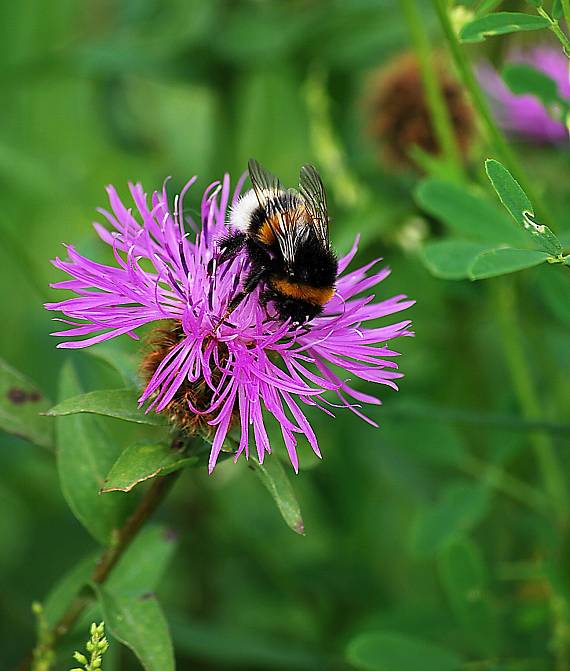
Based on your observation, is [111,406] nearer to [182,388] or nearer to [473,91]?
[182,388]

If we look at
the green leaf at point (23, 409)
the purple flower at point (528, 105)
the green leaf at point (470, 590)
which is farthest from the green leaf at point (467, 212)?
the purple flower at point (528, 105)

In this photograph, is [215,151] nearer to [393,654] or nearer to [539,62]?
[539,62]

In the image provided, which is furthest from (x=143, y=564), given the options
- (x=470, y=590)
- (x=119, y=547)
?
(x=470, y=590)

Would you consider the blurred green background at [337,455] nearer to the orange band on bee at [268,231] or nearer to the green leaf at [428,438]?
the green leaf at [428,438]

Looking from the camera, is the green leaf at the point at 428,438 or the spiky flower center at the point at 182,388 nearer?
the spiky flower center at the point at 182,388

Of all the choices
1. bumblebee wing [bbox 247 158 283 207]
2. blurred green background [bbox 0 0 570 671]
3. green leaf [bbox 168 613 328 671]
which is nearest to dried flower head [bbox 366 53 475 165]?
blurred green background [bbox 0 0 570 671]
